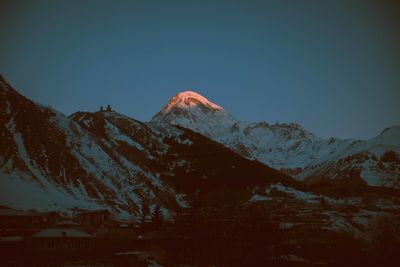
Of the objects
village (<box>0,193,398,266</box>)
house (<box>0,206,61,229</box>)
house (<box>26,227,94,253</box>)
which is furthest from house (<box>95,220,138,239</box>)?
house (<box>0,206,61,229</box>)

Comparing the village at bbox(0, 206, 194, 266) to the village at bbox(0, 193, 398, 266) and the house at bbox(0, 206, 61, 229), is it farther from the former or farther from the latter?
the house at bbox(0, 206, 61, 229)

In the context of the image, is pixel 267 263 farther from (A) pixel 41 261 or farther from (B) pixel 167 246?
(A) pixel 41 261

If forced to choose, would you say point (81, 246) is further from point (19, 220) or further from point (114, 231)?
point (19, 220)

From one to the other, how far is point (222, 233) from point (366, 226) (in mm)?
83032

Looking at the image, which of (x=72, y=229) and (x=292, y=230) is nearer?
(x=72, y=229)

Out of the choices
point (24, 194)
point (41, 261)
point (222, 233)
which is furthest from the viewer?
point (24, 194)

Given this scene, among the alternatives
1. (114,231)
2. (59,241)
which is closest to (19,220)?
(114,231)

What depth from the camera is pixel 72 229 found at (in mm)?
106500

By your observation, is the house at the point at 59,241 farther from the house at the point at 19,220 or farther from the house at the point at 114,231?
the house at the point at 19,220

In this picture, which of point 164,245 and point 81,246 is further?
point 164,245

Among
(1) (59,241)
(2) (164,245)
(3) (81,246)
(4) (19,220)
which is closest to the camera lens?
(1) (59,241)

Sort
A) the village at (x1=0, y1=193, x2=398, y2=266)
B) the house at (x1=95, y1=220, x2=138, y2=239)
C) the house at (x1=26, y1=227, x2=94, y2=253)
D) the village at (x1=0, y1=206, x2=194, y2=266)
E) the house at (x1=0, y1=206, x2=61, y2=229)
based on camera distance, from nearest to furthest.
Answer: the village at (x1=0, y1=206, x2=194, y2=266) → the village at (x1=0, y1=193, x2=398, y2=266) → the house at (x1=26, y1=227, x2=94, y2=253) → the house at (x1=95, y1=220, x2=138, y2=239) → the house at (x1=0, y1=206, x2=61, y2=229)

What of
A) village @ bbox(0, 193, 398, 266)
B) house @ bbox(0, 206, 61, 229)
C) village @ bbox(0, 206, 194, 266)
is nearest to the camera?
village @ bbox(0, 206, 194, 266)

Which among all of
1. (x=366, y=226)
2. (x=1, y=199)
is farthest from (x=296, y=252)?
(x=1, y=199)
